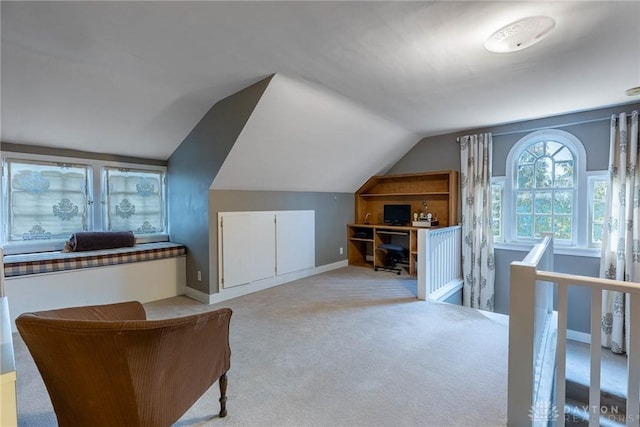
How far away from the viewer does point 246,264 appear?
3852 mm

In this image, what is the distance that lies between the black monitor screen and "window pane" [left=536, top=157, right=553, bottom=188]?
185 cm

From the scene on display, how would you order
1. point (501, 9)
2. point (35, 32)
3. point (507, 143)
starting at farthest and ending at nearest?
point (507, 143)
point (35, 32)
point (501, 9)

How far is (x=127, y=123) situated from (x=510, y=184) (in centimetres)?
494

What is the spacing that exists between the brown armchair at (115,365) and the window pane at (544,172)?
177 inches

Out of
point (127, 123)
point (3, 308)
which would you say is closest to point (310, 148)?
point (127, 123)

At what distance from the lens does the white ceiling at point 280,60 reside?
1.71 metres

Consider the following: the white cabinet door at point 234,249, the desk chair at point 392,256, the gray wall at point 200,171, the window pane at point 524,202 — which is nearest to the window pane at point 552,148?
the window pane at point 524,202

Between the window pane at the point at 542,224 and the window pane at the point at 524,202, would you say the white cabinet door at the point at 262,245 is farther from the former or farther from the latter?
the window pane at the point at 542,224

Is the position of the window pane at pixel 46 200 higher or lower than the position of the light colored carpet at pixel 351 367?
higher

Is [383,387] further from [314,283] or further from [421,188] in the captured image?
[421,188]

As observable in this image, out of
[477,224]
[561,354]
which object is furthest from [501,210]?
[561,354]

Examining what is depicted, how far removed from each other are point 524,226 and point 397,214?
6.08 feet

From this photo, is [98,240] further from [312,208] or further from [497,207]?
[497,207]

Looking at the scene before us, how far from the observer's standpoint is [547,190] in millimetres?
3953
